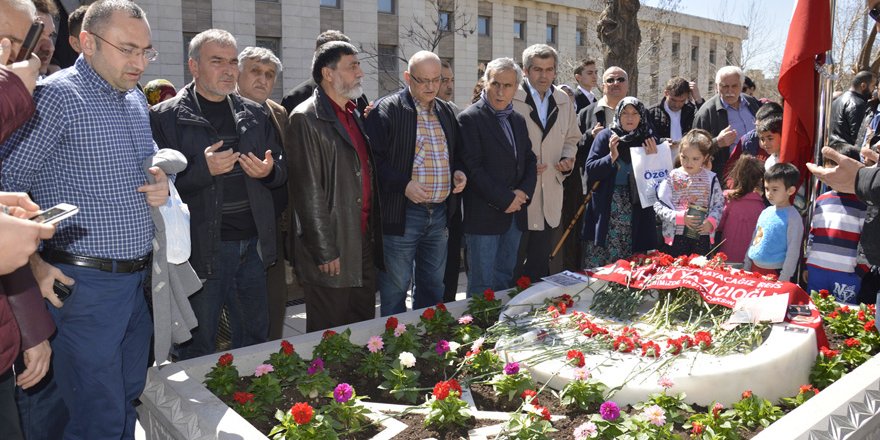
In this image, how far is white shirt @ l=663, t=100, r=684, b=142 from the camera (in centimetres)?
735

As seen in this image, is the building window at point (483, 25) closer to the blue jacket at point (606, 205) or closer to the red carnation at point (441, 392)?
the blue jacket at point (606, 205)

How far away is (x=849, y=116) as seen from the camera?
6273mm

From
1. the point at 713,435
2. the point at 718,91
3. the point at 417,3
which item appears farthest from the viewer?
the point at 417,3

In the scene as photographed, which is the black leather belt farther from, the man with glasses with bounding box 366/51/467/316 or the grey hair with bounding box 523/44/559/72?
the grey hair with bounding box 523/44/559/72

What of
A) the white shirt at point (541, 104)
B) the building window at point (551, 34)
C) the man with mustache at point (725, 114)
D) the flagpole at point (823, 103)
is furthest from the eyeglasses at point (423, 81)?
the building window at point (551, 34)

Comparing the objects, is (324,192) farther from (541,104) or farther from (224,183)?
(541,104)

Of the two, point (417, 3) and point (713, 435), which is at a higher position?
point (417, 3)

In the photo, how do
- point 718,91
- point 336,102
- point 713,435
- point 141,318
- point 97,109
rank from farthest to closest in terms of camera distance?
1. point 718,91
2. point 336,102
3. point 141,318
4. point 97,109
5. point 713,435

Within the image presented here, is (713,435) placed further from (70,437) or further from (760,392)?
(70,437)

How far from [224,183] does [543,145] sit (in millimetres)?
2668

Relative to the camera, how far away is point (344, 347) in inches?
139

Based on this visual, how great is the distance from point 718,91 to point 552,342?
184 inches

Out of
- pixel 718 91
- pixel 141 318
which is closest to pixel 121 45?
pixel 141 318

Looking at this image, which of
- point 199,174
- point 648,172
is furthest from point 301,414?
point 648,172
